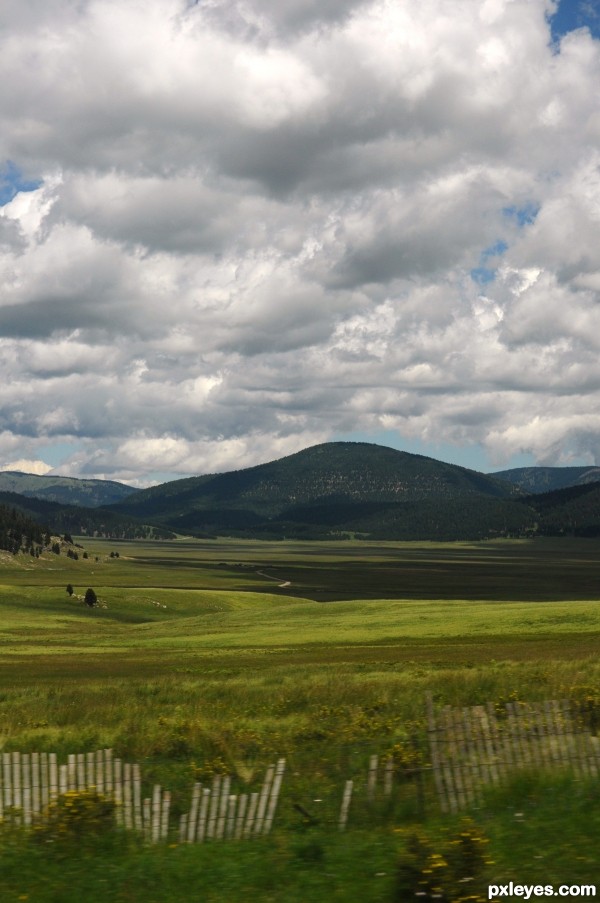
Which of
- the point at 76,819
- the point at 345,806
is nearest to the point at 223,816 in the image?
the point at 345,806

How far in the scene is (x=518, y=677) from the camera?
33000 millimetres

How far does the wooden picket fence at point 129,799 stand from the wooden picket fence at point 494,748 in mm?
2935

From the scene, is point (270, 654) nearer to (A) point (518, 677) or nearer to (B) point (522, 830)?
(A) point (518, 677)

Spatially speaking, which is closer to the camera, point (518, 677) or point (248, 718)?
point (248, 718)

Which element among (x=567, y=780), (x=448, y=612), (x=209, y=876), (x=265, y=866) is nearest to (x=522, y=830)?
(x=567, y=780)

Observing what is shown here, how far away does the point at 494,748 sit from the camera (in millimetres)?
15297

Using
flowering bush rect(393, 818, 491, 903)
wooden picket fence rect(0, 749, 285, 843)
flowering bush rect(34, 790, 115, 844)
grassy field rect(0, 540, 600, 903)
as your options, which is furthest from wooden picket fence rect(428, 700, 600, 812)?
flowering bush rect(34, 790, 115, 844)

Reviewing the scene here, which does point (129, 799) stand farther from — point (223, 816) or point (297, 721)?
point (297, 721)

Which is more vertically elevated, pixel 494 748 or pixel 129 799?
pixel 494 748

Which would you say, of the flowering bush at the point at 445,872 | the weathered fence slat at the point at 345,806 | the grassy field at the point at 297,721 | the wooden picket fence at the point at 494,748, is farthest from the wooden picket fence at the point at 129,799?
the flowering bush at the point at 445,872

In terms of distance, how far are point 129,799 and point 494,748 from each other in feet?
21.4

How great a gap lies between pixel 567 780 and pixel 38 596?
132315 millimetres

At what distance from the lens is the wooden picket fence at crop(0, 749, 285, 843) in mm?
14047

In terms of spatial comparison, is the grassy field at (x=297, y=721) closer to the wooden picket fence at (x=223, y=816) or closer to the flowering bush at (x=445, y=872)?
the flowering bush at (x=445, y=872)
